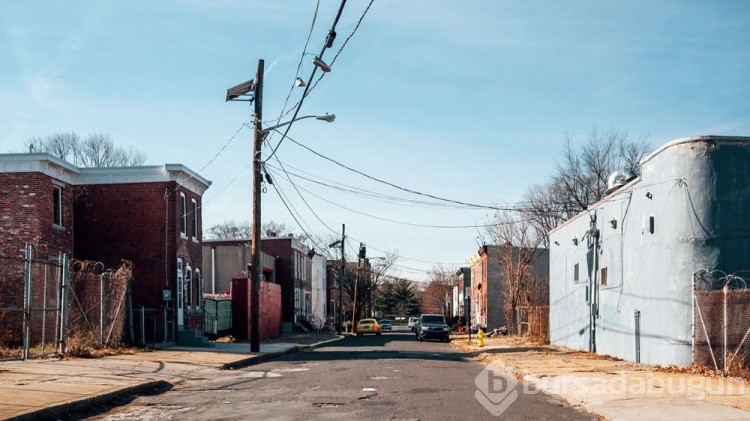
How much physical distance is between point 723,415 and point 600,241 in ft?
53.5

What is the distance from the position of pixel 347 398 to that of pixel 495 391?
353cm

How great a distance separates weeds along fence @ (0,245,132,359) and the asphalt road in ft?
17.8

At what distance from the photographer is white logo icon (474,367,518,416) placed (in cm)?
1329

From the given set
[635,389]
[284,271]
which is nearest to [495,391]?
[635,389]

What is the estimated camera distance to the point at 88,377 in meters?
16.6

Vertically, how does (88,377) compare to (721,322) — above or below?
below

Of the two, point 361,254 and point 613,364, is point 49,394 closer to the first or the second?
point 613,364

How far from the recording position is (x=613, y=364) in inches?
881

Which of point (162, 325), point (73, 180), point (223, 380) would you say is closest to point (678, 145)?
point (223, 380)

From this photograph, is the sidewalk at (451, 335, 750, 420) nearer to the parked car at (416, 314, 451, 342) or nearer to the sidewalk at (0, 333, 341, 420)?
the sidewalk at (0, 333, 341, 420)

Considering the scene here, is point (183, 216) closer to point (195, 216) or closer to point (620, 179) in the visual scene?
point (195, 216)

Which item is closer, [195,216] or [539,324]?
[195,216]

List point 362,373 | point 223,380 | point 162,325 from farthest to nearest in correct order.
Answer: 1. point 162,325
2. point 362,373
3. point 223,380

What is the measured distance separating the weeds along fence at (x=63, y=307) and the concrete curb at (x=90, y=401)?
5704 mm
